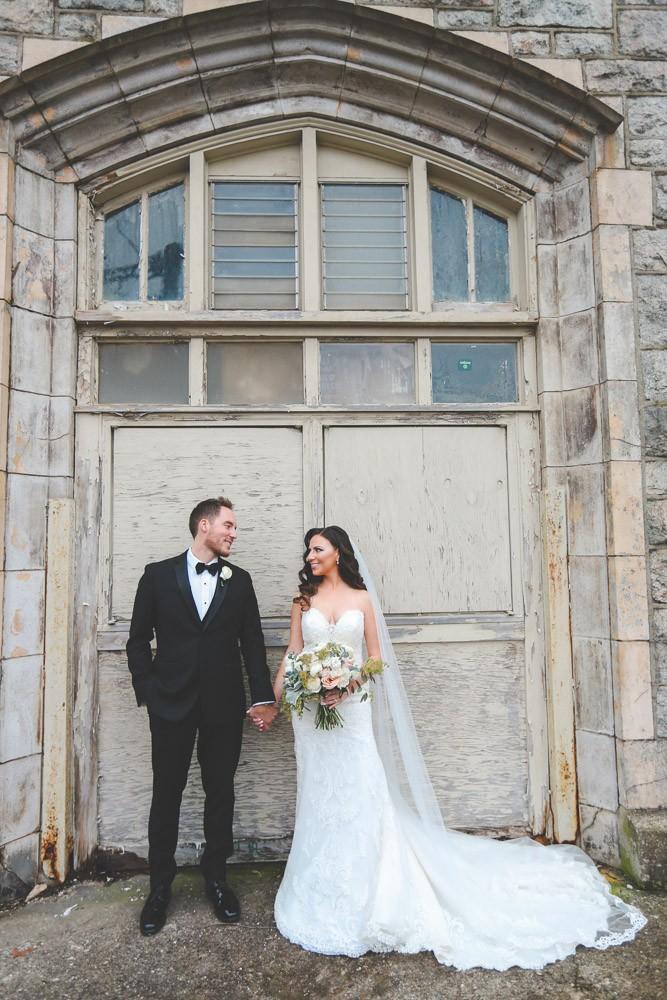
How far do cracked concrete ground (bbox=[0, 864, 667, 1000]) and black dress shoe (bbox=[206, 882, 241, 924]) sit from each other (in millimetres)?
42

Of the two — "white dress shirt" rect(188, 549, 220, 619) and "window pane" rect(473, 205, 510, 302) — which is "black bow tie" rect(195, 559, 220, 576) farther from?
"window pane" rect(473, 205, 510, 302)

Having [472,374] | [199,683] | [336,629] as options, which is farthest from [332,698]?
[472,374]

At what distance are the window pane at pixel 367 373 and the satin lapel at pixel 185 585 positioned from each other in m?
1.41

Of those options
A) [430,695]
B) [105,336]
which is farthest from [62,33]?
[430,695]

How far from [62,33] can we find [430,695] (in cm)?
449

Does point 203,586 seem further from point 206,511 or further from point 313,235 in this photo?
point 313,235

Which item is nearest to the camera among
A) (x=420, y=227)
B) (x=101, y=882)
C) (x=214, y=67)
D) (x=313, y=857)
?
(x=313, y=857)

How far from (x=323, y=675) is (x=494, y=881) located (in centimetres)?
139

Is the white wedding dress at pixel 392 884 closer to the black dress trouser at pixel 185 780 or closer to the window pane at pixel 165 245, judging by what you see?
the black dress trouser at pixel 185 780

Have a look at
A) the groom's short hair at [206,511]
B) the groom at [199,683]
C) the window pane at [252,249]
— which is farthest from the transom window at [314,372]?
the groom at [199,683]

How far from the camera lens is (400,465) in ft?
13.4

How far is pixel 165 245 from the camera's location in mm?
4199

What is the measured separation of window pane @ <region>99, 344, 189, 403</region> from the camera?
4.07m

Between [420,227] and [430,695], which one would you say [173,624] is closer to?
[430,695]
